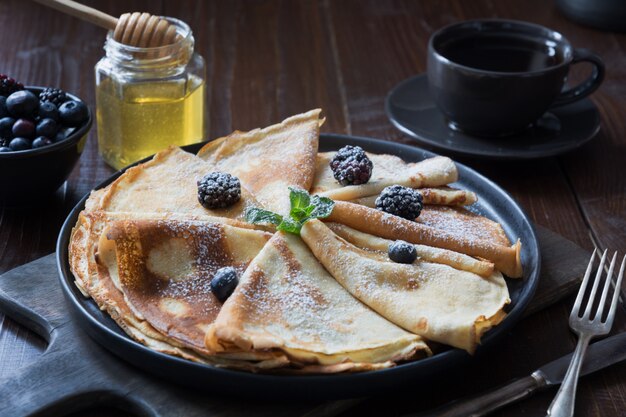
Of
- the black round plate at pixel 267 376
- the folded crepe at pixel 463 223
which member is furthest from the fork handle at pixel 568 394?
the folded crepe at pixel 463 223

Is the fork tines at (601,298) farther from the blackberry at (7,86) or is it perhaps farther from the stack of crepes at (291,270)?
the blackberry at (7,86)

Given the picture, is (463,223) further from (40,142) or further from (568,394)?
(40,142)

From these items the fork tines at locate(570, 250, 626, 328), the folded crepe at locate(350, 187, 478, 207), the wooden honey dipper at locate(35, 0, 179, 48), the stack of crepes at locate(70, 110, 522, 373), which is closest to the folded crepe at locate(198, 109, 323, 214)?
the stack of crepes at locate(70, 110, 522, 373)

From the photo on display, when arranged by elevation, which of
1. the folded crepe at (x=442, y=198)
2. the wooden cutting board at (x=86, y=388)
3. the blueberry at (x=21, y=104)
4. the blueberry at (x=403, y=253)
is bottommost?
the wooden cutting board at (x=86, y=388)

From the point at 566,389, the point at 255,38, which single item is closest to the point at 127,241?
the point at 566,389

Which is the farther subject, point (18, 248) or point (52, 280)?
point (18, 248)

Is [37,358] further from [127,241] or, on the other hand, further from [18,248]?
[18,248]

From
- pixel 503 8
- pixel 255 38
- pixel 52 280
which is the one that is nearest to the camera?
pixel 52 280
